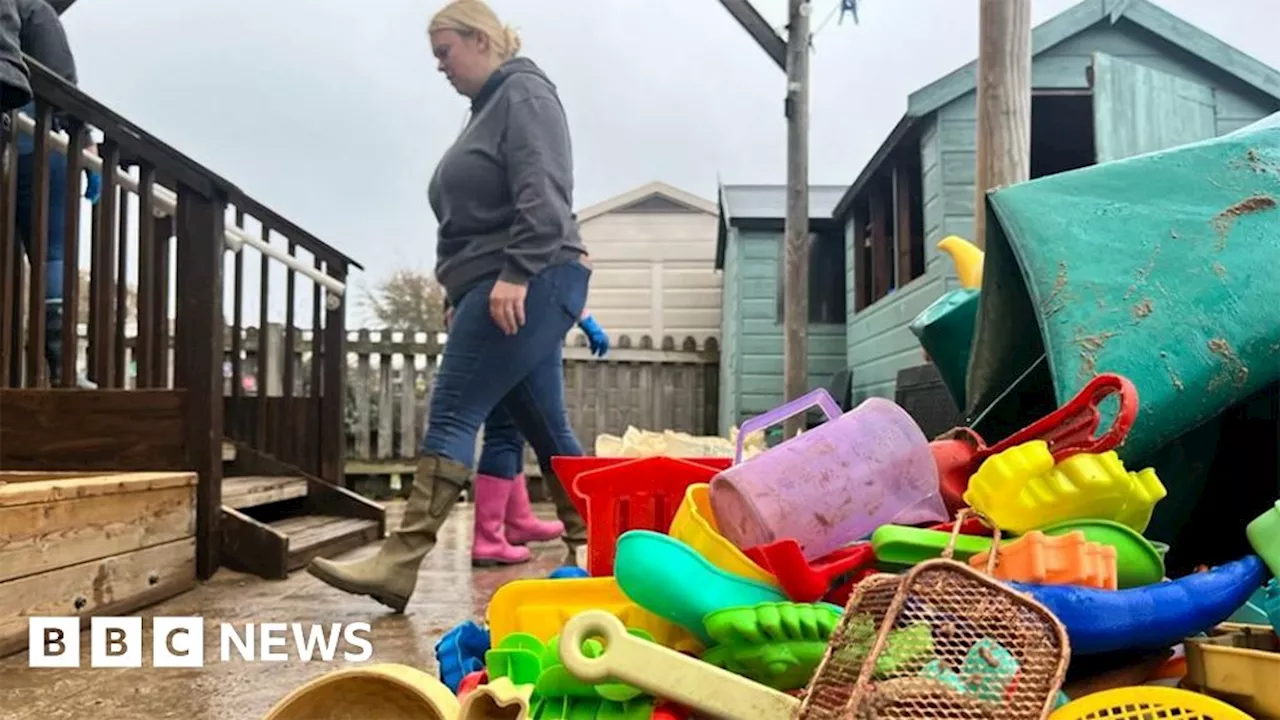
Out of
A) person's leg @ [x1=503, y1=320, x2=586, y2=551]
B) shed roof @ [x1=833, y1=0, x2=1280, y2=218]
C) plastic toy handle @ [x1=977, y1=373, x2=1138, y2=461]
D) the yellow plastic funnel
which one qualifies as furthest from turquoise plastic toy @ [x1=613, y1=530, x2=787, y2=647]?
shed roof @ [x1=833, y1=0, x2=1280, y2=218]

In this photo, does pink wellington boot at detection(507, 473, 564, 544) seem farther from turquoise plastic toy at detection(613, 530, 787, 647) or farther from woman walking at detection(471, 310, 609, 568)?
turquoise plastic toy at detection(613, 530, 787, 647)

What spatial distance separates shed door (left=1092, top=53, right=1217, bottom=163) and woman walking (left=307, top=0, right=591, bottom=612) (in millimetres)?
3573

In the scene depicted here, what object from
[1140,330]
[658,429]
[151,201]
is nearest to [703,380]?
[658,429]

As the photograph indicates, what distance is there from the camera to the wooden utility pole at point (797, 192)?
6457mm

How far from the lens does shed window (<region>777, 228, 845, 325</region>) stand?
30.8 feet

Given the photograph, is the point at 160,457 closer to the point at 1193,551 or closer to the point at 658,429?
the point at 1193,551

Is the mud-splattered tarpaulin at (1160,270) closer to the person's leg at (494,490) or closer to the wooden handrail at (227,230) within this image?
the person's leg at (494,490)

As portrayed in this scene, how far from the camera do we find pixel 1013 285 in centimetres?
129

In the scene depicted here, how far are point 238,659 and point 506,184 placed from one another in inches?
49.7

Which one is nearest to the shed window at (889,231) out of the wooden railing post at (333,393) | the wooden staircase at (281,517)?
the wooden railing post at (333,393)

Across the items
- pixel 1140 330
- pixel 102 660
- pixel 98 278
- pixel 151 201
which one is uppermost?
pixel 151 201

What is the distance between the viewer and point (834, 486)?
3.54ft

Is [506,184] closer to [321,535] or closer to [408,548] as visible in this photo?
[408,548]

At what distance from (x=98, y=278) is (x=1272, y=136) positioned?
2822 mm
